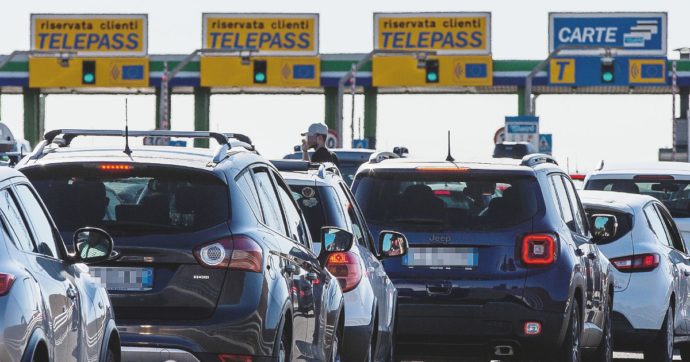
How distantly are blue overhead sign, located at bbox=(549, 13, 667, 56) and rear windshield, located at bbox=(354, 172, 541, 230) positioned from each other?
53421 millimetres

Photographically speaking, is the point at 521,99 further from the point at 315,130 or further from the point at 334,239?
the point at 334,239

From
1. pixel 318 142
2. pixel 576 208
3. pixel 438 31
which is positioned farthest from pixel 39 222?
pixel 438 31

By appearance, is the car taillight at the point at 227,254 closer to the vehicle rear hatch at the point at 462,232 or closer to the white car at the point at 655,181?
the vehicle rear hatch at the point at 462,232

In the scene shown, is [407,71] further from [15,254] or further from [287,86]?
[15,254]

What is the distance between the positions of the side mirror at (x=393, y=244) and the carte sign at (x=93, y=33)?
56073 mm

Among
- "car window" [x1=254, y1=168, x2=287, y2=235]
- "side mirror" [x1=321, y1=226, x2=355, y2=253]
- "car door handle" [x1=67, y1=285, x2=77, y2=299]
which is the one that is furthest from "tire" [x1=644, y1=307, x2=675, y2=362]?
"car door handle" [x1=67, y1=285, x2=77, y2=299]

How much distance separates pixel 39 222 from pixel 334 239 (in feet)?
10.7

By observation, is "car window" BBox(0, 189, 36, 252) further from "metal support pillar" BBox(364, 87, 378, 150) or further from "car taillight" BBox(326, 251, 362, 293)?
"metal support pillar" BBox(364, 87, 378, 150)

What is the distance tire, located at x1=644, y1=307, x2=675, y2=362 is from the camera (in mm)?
16031

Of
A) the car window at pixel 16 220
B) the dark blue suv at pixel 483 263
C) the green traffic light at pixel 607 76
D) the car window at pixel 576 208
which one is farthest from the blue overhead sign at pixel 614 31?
the car window at pixel 16 220

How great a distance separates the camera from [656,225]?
16516 mm

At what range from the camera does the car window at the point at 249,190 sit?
30.9 ft

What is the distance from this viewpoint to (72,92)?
235ft

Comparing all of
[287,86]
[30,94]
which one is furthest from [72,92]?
[287,86]
